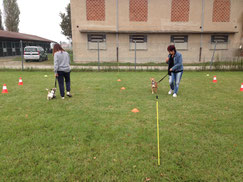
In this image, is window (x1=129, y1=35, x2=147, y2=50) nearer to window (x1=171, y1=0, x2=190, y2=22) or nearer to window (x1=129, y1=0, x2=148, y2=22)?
window (x1=129, y1=0, x2=148, y2=22)

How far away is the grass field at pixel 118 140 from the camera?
2686mm

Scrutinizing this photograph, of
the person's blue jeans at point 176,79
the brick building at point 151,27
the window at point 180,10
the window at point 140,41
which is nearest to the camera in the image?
the person's blue jeans at point 176,79

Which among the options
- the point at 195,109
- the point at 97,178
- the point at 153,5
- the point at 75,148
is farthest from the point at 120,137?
the point at 153,5

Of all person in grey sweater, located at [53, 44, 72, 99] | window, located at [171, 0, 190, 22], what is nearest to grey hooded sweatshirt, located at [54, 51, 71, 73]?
person in grey sweater, located at [53, 44, 72, 99]

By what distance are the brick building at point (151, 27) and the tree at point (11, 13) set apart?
36059 millimetres

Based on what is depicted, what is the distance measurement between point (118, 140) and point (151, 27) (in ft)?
61.2

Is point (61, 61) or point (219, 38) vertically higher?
point (219, 38)

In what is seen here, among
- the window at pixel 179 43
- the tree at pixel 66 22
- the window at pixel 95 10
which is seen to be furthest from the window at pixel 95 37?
the tree at pixel 66 22

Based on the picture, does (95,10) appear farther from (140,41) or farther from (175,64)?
(175,64)

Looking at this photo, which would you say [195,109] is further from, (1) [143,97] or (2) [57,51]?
(2) [57,51]

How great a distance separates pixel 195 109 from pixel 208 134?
5.41ft

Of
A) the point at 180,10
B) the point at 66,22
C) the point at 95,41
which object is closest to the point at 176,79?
the point at 95,41

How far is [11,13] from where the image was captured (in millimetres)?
46594

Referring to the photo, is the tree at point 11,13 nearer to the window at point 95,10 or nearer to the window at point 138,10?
the window at point 95,10
